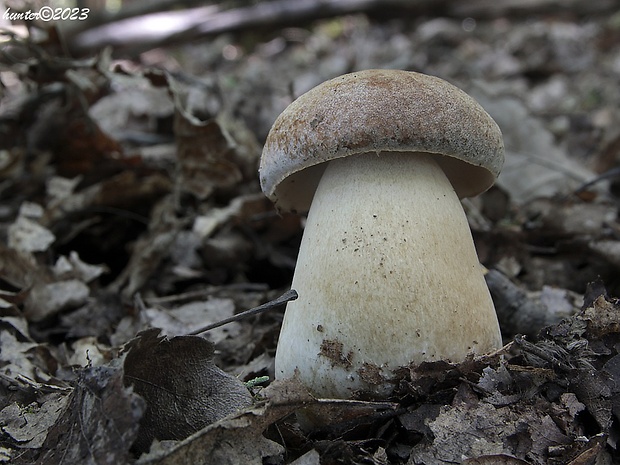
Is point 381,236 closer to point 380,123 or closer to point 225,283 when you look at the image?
point 380,123

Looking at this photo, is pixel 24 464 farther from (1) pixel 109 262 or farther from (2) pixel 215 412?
(1) pixel 109 262

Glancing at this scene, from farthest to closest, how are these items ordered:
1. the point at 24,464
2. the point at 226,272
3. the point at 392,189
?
1. the point at 226,272
2. the point at 392,189
3. the point at 24,464

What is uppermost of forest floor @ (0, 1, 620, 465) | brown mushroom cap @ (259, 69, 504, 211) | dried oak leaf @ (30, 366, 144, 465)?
brown mushroom cap @ (259, 69, 504, 211)

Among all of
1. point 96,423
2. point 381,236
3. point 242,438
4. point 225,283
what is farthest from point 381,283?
point 225,283

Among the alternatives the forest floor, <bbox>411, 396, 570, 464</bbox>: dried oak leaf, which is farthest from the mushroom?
<bbox>411, 396, 570, 464</bbox>: dried oak leaf

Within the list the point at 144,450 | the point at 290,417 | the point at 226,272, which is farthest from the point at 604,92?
the point at 144,450

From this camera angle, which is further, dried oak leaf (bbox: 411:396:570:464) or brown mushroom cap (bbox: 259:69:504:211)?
brown mushroom cap (bbox: 259:69:504:211)

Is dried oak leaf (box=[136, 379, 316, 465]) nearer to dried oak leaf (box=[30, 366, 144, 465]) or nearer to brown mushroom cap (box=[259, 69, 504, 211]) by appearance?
dried oak leaf (box=[30, 366, 144, 465])
